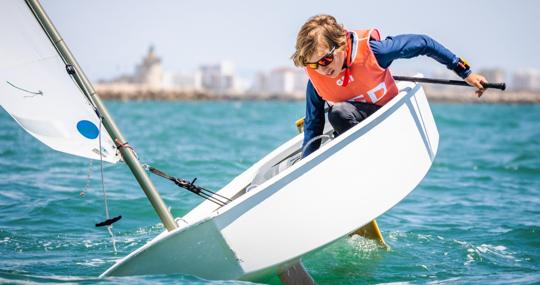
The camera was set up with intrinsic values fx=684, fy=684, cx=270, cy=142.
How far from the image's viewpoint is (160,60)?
14512 centimetres

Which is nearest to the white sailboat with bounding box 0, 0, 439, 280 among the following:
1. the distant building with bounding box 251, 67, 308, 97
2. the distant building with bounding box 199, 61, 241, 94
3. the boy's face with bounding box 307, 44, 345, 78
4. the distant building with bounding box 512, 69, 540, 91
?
the boy's face with bounding box 307, 44, 345, 78

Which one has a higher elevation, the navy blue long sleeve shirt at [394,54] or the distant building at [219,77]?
the distant building at [219,77]

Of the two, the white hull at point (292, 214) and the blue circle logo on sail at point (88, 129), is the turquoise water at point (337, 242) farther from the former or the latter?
the blue circle logo on sail at point (88, 129)

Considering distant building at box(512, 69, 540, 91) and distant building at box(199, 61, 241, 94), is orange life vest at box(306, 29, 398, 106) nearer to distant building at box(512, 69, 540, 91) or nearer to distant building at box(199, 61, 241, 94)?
distant building at box(199, 61, 241, 94)

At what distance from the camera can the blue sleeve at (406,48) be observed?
3900mm

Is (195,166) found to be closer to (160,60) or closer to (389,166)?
(389,166)

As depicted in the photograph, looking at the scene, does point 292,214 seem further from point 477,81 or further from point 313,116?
point 477,81

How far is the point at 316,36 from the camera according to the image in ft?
12.0

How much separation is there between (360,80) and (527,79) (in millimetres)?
201041

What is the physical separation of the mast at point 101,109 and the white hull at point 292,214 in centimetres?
31

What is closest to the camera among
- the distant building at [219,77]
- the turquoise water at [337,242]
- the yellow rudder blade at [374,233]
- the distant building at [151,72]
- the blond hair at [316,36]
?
the blond hair at [316,36]

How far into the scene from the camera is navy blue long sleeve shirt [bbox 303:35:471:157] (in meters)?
3.90

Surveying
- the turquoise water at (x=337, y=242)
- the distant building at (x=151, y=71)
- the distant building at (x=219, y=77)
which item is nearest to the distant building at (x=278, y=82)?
the distant building at (x=219, y=77)

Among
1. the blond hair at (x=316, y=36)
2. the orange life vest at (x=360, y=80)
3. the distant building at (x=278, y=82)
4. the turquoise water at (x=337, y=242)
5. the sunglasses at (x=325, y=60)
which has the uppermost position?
the distant building at (x=278, y=82)
